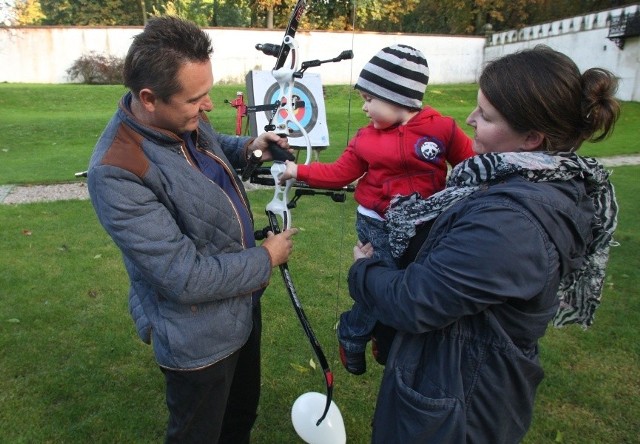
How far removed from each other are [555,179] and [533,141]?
0.42 feet

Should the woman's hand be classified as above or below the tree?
below

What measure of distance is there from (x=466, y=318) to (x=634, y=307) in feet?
10.8

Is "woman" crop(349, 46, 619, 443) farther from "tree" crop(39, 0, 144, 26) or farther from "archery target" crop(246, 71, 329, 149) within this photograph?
"tree" crop(39, 0, 144, 26)

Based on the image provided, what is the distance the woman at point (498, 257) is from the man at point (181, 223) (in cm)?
43

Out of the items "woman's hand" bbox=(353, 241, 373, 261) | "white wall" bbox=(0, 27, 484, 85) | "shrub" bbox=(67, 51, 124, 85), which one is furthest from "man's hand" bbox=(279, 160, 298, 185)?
"shrub" bbox=(67, 51, 124, 85)

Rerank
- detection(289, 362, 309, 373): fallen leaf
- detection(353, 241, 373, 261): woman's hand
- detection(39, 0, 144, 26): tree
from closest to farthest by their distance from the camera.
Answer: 1. detection(353, 241, 373, 261): woman's hand
2. detection(289, 362, 309, 373): fallen leaf
3. detection(39, 0, 144, 26): tree

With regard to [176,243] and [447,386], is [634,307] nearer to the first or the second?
[447,386]

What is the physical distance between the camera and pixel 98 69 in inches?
890

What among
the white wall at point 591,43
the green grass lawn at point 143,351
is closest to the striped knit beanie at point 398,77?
the green grass lawn at point 143,351

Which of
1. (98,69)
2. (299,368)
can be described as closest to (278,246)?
(299,368)

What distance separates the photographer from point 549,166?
117 centimetres

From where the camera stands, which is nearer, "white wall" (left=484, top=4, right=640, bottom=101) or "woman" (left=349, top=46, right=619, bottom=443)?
"woman" (left=349, top=46, right=619, bottom=443)

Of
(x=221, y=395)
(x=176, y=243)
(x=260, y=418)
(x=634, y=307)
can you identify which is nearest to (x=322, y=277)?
(x=260, y=418)

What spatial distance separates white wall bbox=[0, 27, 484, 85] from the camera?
2269cm
